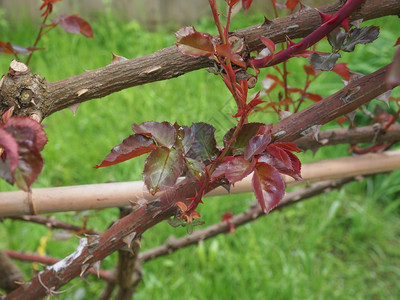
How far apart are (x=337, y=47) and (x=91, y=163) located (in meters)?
1.59

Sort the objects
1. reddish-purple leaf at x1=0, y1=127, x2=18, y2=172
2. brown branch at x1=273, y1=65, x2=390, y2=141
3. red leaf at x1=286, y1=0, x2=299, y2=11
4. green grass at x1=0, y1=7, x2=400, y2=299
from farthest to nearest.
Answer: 1. green grass at x1=0, y1=7, x2=400, y2=299
2. red leaf at x1=286, y1=0, x2=299, y2=11
3. brown branch at x1=273, y1=65, x2=390, y2=141
4. reddish-purple leaf at x1=0, y1=127, x2=18, y2=172

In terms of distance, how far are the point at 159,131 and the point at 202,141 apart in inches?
2.6

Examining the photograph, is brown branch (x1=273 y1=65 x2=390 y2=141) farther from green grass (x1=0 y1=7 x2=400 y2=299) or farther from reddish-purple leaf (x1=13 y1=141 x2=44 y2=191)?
green grass (x1=0 y1=7 x2=400 y2=299)

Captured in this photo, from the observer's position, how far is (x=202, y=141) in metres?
0.49

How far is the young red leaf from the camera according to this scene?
49 cm

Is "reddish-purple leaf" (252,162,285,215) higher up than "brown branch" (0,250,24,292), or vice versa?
"reddish-purple leaf" (252,162,285,215)

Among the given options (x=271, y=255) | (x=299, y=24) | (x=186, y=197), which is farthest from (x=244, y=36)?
(x=271, y=255)

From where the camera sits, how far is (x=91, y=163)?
1967 mm

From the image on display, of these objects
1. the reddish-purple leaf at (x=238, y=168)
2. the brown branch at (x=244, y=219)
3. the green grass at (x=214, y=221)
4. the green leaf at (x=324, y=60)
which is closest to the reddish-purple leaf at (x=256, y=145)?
the reddish-purple leaf at (x=238, y=168)

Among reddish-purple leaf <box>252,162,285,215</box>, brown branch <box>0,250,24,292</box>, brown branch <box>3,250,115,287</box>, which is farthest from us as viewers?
brown branch <box>3,250,115,287</box>

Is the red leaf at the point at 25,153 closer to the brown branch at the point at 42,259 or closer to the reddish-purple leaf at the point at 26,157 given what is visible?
the reddish-purple leaf at the point at 26,157

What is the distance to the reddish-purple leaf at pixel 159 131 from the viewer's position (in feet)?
1.42

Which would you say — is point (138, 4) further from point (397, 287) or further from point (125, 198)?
point (125, 198)

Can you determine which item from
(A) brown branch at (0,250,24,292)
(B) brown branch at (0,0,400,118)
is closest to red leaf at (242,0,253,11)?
(B) brown branch at (0,0,400,118)
